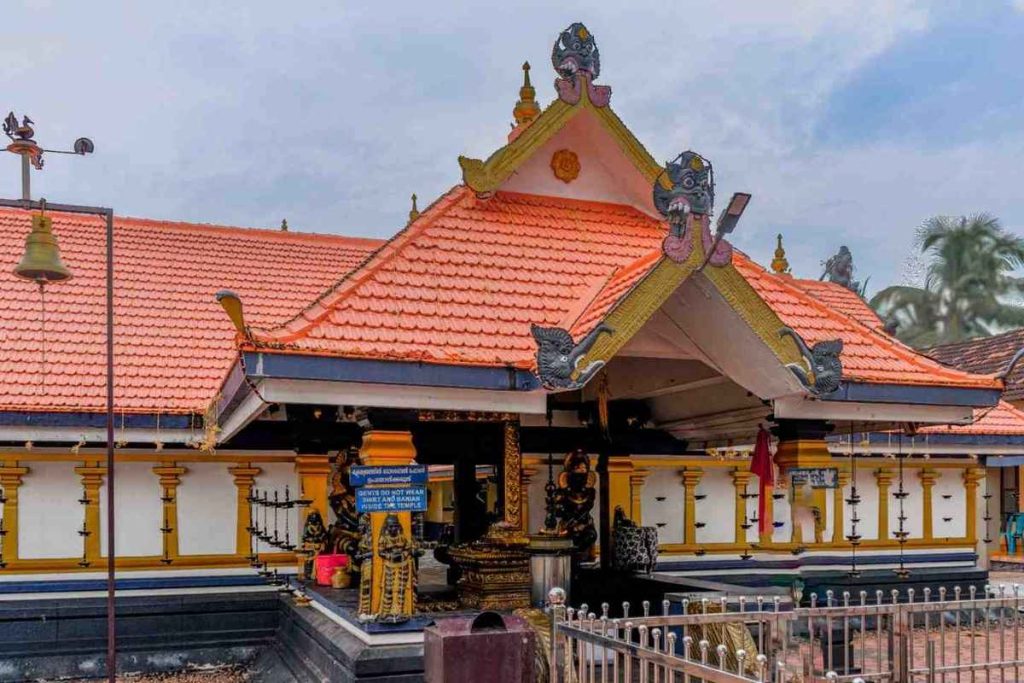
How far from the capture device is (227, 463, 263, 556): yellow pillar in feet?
35.8

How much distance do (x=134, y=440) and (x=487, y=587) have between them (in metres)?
4.00

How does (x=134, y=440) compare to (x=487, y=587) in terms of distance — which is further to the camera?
(x=134, y=440)

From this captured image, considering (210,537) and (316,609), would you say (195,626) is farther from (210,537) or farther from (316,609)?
(316,609)

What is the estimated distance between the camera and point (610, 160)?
31.6 feet

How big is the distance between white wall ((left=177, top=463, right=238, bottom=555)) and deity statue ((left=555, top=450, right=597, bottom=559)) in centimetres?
366

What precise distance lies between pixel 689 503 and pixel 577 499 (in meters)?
3.47

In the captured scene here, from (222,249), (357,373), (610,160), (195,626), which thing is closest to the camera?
(357,373)

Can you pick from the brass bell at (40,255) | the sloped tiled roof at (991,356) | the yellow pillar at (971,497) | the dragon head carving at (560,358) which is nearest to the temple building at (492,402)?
the dragon head carving at (560,358)

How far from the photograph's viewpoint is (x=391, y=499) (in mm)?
7016

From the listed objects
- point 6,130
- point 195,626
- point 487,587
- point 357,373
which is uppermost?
point 6,130

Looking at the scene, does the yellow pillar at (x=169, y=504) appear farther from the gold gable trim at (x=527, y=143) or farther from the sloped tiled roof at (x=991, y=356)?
the sloped tiled roof at (x=991, y=356)

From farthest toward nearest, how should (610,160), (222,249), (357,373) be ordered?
(222,249), (610,160), (357,373)

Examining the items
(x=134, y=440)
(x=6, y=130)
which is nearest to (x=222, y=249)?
(x=134, y=440)

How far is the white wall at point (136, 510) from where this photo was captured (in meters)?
10.5
